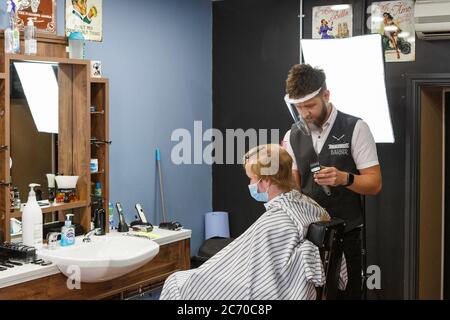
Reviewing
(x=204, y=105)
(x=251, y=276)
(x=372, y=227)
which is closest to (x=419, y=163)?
(x=372, y=227)

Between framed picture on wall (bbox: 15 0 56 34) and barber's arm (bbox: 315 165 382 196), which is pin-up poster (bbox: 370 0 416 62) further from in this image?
framed picture on wall (bbox: 15 0 56 34)

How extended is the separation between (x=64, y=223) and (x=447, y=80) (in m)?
2.51

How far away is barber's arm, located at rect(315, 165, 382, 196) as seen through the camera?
2.88 m

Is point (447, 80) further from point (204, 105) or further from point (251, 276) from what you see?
point (251, 276)

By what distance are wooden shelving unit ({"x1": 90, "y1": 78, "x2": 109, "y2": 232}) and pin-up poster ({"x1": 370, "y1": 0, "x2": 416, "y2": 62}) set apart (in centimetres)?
186

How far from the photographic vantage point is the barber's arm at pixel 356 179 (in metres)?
2.88

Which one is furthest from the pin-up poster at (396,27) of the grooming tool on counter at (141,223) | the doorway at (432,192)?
the grooming tool on counter at (141,223)

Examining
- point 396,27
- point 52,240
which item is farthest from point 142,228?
point 396,27

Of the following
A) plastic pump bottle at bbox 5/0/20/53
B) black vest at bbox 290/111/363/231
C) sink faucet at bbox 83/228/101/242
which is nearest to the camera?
black vest at bbox 290/111/363/231

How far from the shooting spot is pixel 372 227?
14.1ft

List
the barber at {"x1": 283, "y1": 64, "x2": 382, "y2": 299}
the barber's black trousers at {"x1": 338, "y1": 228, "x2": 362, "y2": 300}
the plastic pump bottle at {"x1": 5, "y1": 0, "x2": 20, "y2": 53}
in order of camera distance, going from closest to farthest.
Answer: the barber's black trousers at {"x1": 338, "y1": 228, "x2": 362, "y2": 300}, the barber at {"x1": 283, "y1": 64, "x2": 382, "y2": 299}, the plastic pump bottle at {"x1": 5, "y1": 0, "x2": 20, "y2": 53}

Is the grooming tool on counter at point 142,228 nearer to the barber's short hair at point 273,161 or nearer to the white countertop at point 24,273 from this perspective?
the white countertop at point 24,273

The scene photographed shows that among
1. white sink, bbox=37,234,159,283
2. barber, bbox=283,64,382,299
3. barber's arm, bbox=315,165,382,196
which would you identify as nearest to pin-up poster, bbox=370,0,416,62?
barber, bbox=283,64,382,299

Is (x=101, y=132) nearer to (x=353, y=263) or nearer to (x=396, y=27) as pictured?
(x=353, y=263)
